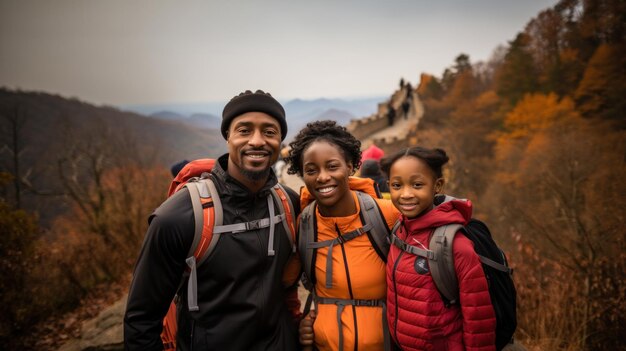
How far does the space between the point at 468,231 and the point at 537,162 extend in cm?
1849

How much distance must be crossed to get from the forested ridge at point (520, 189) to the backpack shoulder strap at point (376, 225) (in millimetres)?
3013

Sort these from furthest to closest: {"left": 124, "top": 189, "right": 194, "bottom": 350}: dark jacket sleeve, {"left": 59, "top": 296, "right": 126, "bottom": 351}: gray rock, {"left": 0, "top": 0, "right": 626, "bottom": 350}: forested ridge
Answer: {"left": 0, "top": 0, "right": 626, "bottom": 350}: forested ridge < {"left": 59, "top": 296, "right": 126, "bottom": 351}: gray rock < {"left": 124, "top": 189, "right": 194, "bottom": 350}: dark jacket sleeve

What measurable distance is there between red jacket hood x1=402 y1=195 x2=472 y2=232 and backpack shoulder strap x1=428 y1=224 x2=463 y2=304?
53 millimetres

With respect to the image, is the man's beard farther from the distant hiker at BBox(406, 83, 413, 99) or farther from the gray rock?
the distant hiker at BBox(406, 83, 413, 99)

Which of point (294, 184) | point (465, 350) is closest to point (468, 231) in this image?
point (465, 350)

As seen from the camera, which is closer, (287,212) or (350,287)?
(350,287)

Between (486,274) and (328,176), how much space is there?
1.06 meters

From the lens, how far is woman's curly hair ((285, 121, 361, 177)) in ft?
6.85

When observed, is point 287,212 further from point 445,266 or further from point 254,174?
point 445,266

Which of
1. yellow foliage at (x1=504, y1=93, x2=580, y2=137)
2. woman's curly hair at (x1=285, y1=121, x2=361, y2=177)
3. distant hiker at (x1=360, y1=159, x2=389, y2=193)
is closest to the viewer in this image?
woman's curly hair at (x1=285, y1=121, x2=361, y2=177)

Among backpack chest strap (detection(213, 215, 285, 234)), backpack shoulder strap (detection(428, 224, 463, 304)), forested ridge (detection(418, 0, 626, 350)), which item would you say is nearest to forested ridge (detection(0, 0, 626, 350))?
forested ridge (detection(418, 0, 626, 350))

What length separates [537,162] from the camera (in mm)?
16453

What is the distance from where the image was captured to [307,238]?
203 centimetres

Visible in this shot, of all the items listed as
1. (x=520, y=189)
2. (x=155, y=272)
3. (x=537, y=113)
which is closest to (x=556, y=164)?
(x=520, y=189)
